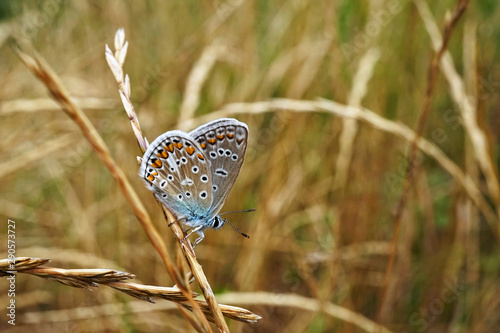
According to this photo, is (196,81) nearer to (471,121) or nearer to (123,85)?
(471,121)

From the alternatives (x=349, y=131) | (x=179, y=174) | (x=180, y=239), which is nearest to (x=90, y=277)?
(x=180, y=239)

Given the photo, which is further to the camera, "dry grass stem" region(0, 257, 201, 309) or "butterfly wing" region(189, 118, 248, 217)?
"butterfly wing" region(189, 118, 248, 217)

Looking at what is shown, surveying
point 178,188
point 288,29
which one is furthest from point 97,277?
point 288,29

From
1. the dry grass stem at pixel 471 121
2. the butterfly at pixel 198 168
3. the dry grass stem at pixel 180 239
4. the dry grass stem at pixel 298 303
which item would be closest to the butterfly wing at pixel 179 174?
the butterfly at pixel 198 168

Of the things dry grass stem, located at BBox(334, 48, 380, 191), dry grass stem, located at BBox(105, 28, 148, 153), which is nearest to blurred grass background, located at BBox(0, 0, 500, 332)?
dry grass stem, located at BBox(334, 48, 380, 191)

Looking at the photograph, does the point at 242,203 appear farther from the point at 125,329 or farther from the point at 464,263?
the point at 464,263

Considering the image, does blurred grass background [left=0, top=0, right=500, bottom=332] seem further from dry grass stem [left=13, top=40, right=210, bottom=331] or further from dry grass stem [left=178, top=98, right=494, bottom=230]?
dry grass stem [left=13, top=40, right=210, bottom=331]

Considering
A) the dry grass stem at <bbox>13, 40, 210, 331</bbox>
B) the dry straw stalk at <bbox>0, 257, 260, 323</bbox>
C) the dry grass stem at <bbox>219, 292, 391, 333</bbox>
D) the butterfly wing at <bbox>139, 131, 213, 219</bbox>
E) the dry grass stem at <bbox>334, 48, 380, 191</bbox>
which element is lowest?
the dry grass stem at <bbox>219, 292, 391, 333</bbox>
